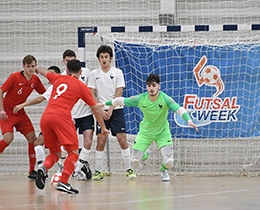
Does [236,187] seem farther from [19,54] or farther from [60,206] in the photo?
[19,54]

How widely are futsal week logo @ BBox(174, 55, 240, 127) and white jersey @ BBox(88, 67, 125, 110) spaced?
1.34 meters

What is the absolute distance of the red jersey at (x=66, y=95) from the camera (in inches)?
207

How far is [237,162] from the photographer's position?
8602 mm

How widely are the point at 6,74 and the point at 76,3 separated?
212 centimetres

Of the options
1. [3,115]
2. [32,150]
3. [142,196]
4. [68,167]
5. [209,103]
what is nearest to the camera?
[142,196]

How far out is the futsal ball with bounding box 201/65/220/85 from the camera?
7688 millimetres

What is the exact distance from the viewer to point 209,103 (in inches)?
302

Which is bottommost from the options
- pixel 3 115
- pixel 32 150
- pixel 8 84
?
pixel 32 150

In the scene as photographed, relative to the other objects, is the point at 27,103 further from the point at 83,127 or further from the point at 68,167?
the point at 68,167

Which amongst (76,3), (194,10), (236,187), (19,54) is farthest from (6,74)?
(236,187)

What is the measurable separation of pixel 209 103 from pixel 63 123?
10.8 ft

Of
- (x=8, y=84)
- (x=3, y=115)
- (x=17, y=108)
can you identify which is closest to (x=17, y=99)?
(x=8, y=84)

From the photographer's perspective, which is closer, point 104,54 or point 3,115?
point 3,115

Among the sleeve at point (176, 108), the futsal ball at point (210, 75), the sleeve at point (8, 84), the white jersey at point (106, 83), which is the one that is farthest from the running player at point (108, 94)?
the futsal ball at point (210, 75)
